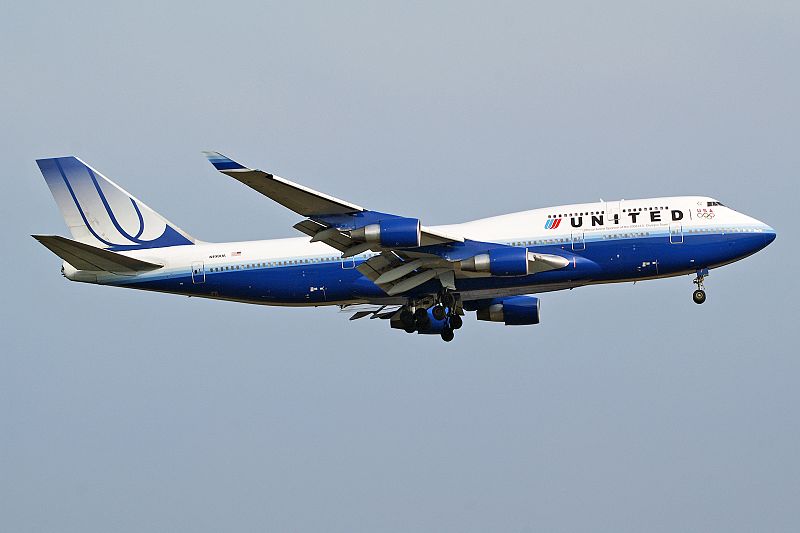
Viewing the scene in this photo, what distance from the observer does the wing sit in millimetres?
53438

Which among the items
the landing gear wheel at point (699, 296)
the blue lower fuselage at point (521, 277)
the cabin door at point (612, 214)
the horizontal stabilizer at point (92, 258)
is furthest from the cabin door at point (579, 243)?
Result: the horizontal stabilizer at point (92, 258)

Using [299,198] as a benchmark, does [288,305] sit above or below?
below

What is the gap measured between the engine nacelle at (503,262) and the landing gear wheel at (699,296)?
777cm

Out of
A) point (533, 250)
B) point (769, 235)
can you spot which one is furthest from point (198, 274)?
point (769, 235)

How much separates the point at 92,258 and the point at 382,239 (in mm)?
13937

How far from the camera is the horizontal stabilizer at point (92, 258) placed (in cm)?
5912

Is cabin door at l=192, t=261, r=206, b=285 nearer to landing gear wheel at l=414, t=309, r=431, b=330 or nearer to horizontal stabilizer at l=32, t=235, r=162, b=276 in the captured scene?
horizontal stabilizer at l=32, t=235, r=162, b=276

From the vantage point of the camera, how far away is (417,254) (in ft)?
192

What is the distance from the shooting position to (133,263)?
203ft

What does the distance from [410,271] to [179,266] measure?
10.6 metres

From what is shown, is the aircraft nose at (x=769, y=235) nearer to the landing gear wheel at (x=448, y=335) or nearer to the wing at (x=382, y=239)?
the wing at (x=382, y=239)

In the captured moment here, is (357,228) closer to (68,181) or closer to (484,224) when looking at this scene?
(484,224)

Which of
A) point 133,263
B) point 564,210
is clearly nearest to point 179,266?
point 133,263

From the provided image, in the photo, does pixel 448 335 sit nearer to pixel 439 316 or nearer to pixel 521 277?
pixel 439 316
